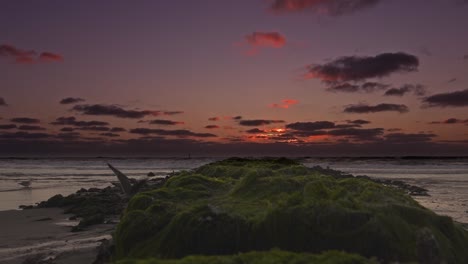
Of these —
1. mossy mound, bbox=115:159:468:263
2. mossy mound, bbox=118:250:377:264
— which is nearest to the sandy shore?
mossy mound, bbox=115:159:468:263

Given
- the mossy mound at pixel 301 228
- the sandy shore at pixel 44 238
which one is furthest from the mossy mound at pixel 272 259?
the sandy shore at pixel 44 238

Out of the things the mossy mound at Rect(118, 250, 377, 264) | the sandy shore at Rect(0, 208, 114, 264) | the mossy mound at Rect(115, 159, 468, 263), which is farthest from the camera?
the sandy shore at Rect(0, 208, 114, 264)

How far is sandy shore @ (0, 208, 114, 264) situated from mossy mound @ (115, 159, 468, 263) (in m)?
2.95

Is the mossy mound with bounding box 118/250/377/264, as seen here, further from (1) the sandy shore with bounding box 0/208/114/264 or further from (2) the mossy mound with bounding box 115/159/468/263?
(1) the sandy shore with bounding box 0/208/114/264

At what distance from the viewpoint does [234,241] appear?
4.45m

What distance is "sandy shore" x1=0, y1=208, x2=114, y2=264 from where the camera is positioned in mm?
8086

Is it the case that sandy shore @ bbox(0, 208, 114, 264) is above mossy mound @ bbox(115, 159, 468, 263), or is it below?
below

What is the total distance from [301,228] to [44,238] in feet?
27.3

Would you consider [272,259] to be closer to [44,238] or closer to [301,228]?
[301,228]

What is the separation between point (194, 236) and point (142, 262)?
1397mm

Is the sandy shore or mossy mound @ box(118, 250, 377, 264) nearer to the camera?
mossy mound @ box(118, 250, 377, 264)

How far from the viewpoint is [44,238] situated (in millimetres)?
10711

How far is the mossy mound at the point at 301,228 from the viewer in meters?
4.24

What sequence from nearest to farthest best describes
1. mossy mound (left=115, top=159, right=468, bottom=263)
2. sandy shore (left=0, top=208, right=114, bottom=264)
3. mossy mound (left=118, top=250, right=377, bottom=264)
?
1. mossy mound (left=118, top=250, right=377, bottom=264)
2. mossy mound (left=115, top=159, right=468, bottom=263)
3. sandy shore (left=0, top=208, right=114, bottom=264)
